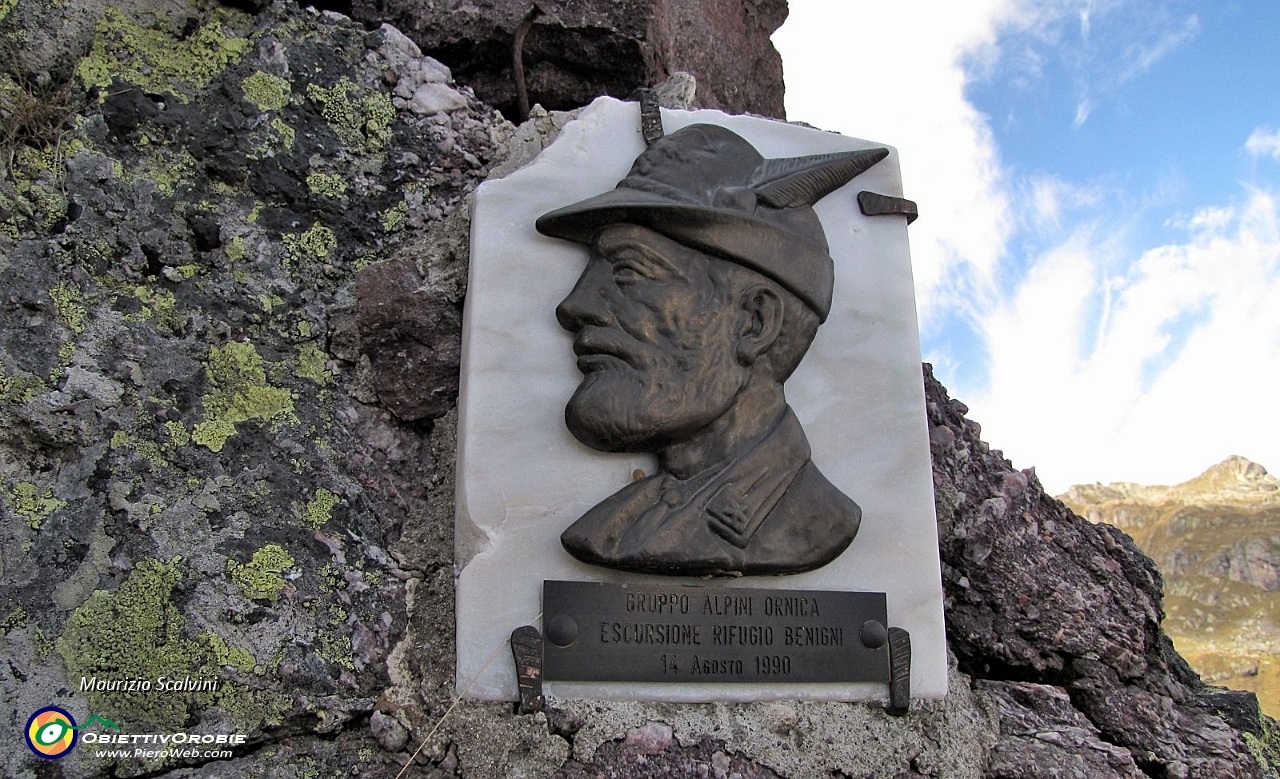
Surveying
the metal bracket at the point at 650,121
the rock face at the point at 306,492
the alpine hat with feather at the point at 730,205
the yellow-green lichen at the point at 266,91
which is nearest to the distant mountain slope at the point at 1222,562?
the rock face at the point at 306,492

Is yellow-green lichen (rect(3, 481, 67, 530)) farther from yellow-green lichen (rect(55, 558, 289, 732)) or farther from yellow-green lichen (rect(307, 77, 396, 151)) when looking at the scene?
yellow-green lichen (rect(307, 77, 396, 151))

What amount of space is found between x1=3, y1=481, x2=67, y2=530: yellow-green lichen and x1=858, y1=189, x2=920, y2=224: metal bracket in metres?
1.98

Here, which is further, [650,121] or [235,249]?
[650,121]

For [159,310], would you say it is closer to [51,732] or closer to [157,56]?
[157,56]

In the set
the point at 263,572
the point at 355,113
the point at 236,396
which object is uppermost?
the point at 355,113

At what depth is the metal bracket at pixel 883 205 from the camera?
8.02ft

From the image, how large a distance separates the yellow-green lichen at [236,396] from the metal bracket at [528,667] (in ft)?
2.39

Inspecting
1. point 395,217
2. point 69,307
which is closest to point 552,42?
point 395,217

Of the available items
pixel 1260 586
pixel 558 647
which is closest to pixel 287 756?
pixel 558 647

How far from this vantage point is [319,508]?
77.7 inches

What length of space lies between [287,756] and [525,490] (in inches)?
26.8

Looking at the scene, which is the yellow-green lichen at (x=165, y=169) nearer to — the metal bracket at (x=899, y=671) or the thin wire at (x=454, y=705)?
the thin wire at (x=454, y=705)

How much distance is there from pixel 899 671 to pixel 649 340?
0.92 metres

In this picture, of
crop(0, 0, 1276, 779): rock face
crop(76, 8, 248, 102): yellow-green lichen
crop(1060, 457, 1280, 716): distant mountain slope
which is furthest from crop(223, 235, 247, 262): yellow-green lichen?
crop(1060, 457, 1280, 716): distant mountain slope
